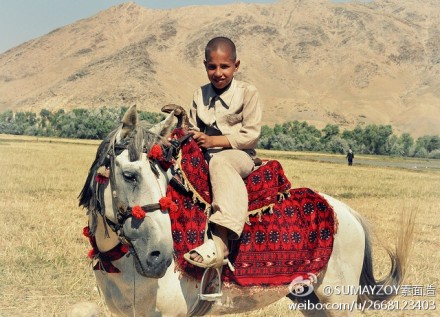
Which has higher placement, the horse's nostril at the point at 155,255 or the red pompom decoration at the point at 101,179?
the red pompom decoration at the point at 101,179

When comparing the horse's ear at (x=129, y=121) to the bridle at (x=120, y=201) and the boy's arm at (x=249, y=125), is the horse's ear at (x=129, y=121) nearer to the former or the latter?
the bridle at (x=120, y=201)

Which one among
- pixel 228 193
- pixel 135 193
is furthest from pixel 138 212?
pixel 228 193

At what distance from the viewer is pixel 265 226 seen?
488cm

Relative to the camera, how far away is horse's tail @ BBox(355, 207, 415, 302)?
216 inches

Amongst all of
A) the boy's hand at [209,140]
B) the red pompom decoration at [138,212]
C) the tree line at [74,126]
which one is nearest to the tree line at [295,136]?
the tree line at [74,126]

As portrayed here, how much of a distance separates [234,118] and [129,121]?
1.07m

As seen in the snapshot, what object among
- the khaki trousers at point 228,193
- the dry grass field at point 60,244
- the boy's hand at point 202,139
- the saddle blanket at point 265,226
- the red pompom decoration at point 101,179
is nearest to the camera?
the red pompom decoration at point 101,179

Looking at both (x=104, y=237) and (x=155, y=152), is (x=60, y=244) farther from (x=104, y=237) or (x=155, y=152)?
(x=155, y=152)

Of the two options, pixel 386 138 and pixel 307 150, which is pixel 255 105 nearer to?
pixel 307 150

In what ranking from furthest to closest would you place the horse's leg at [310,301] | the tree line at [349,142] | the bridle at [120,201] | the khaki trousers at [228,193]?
the tree line at [349,142]
the horse's leg at [310,301]
the khaki trousers at [228,193]
the bridle at [120,201]

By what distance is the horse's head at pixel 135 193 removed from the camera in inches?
148

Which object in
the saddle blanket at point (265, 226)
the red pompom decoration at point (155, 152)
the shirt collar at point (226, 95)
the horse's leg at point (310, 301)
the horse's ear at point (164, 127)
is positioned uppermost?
the shirt collar at point (226, 95)

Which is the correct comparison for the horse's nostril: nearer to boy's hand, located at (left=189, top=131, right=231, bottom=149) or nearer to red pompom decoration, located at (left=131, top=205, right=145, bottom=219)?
red pompom decoration, located at (left=131, top=205, right=145, bottom=219)

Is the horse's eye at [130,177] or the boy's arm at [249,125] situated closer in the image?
the horse's eye at [130,177]
